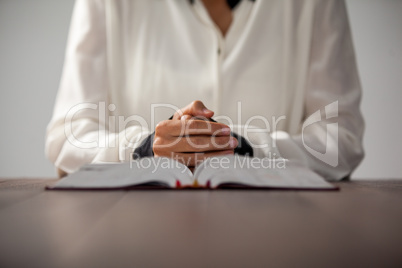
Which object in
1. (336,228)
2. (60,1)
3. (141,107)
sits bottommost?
(336,228)

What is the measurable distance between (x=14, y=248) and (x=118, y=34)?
1040mm

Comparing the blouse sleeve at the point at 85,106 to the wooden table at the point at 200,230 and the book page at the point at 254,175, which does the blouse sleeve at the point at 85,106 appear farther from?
the wooden table at the point at 200,230

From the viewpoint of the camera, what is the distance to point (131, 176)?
0.57m

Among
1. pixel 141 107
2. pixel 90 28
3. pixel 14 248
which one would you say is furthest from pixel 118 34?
pixel 14 248

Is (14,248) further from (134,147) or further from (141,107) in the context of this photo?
(141,107)

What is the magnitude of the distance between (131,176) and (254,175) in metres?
0.17

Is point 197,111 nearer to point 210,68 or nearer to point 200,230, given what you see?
Answer: point 210,68

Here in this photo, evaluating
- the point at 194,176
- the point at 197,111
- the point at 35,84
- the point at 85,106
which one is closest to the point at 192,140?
the point at 197,111

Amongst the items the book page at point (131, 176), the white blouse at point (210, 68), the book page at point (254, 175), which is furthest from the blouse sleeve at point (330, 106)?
the book page at point (131, 176)

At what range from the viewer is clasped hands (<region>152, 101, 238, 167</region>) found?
0.80m

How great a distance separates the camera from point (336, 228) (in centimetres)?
33

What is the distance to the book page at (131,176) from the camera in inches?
21.4

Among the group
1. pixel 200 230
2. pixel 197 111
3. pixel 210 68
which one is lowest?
pixel 200 230

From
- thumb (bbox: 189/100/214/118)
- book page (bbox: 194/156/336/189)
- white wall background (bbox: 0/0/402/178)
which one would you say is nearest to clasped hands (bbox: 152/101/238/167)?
thumb (bbox: 189/100/214/118)
